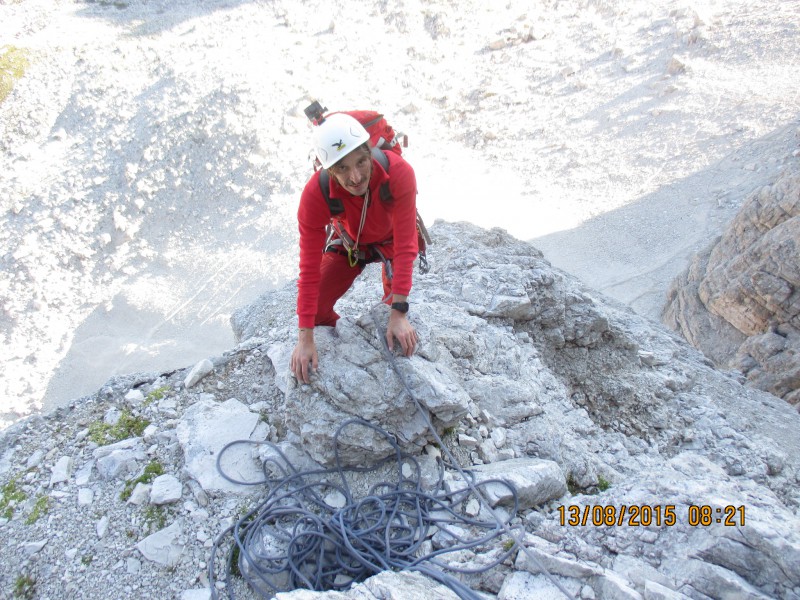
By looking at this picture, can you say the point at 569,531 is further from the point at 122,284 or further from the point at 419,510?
the point at 122,284

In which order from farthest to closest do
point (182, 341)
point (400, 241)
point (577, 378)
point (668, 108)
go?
point (668, 108)
point (182, 341)
point (577, 378)
point (400, 241)

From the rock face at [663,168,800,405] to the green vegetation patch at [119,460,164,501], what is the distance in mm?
9362

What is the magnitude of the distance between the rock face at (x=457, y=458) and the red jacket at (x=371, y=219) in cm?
53

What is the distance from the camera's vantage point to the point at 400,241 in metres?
3.78

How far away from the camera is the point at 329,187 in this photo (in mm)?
3607

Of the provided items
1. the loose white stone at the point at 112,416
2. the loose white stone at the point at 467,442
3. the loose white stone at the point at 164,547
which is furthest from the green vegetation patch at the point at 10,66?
the loose white stone at the point at 467,442

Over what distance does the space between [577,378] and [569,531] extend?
9.02 feet

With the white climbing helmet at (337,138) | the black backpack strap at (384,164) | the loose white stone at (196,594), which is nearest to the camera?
the white climbing helmet at (337,138)

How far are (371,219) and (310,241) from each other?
473 mm

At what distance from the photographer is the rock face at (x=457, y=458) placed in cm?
312

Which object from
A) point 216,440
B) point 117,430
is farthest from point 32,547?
point 216,440

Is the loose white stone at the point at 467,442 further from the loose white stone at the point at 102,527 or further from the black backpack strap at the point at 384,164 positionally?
the loose white stone at the point at 102,527

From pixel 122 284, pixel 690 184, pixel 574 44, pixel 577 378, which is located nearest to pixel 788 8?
pixel 574 44
